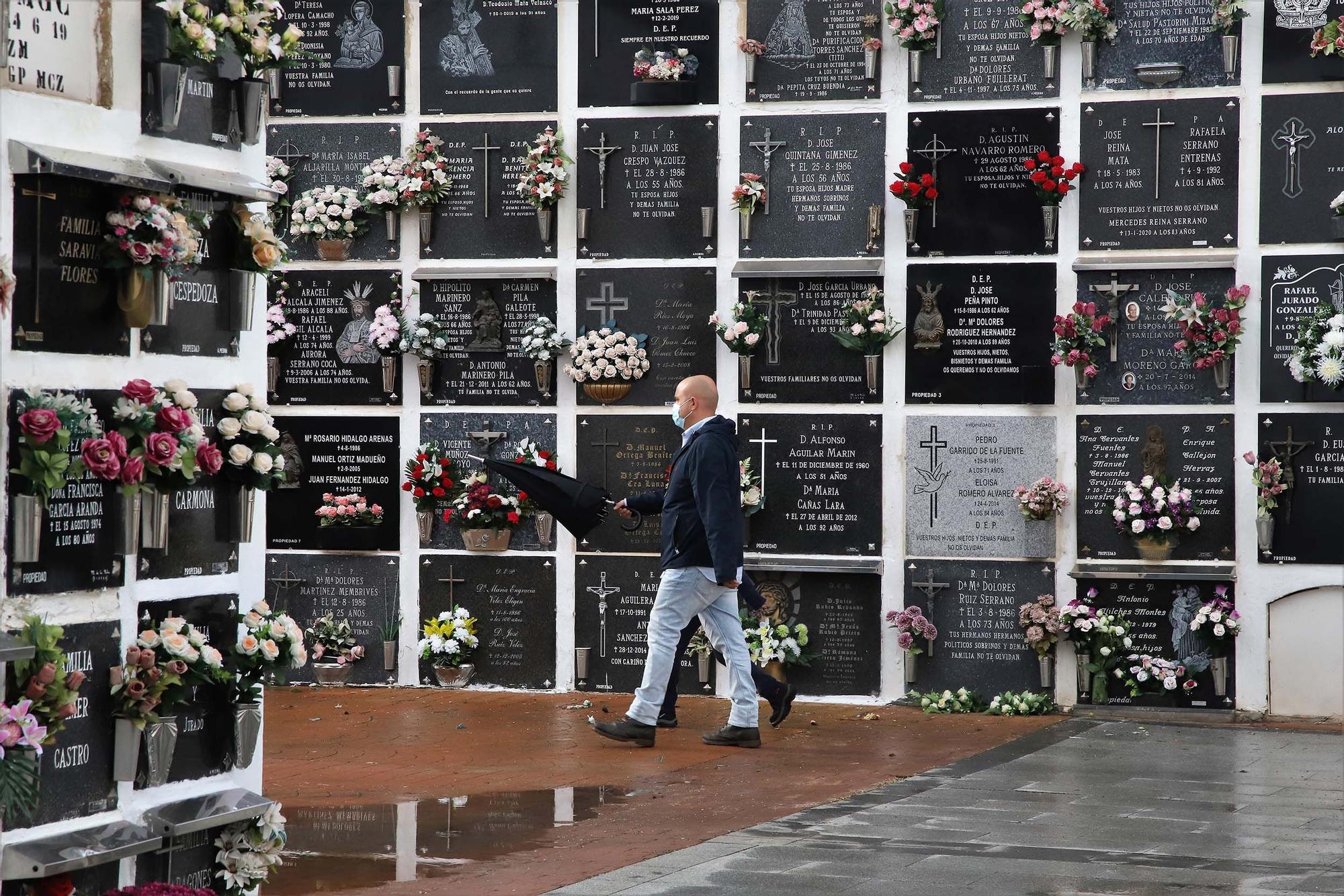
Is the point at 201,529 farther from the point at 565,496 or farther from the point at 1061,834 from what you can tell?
the point at 565,496

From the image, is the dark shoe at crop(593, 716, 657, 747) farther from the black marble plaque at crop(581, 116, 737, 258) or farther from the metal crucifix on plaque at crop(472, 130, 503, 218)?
the metal crucifix on plaque at crop(472, 130, 503, 218)

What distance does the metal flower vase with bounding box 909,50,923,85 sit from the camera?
33.3 feet

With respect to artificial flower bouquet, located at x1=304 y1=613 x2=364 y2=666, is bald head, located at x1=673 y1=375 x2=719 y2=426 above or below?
above

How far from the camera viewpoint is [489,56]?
10.8 metres

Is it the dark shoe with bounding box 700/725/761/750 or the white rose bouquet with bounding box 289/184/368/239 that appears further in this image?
the white rose bouquet with bounding box 289/184/368/239

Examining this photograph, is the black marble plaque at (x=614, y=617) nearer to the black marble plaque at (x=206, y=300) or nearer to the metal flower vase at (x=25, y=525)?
the black marble plaque at (x=206, y=300)

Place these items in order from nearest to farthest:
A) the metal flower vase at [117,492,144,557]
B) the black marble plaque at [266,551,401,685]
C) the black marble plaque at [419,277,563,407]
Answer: the metal flower vase at [117,492,144,557]
the black marble plaque at [419,277,563,407]
the black marble plaque at [266,551,401,685]

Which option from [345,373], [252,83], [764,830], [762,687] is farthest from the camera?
[345,373]

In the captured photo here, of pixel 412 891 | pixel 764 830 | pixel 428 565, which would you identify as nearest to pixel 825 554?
pixel 428 565

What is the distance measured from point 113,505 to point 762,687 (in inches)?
192

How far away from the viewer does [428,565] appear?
10.9m

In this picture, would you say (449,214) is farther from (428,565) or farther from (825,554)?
(825,554)

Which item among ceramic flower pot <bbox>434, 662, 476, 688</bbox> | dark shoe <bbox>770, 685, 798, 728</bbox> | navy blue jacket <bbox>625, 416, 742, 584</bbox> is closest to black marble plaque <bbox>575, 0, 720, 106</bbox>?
navy blue jacket <bbox>625, 416, 742, 584</bbox>

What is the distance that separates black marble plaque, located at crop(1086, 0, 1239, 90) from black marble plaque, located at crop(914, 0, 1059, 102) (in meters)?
0.33
